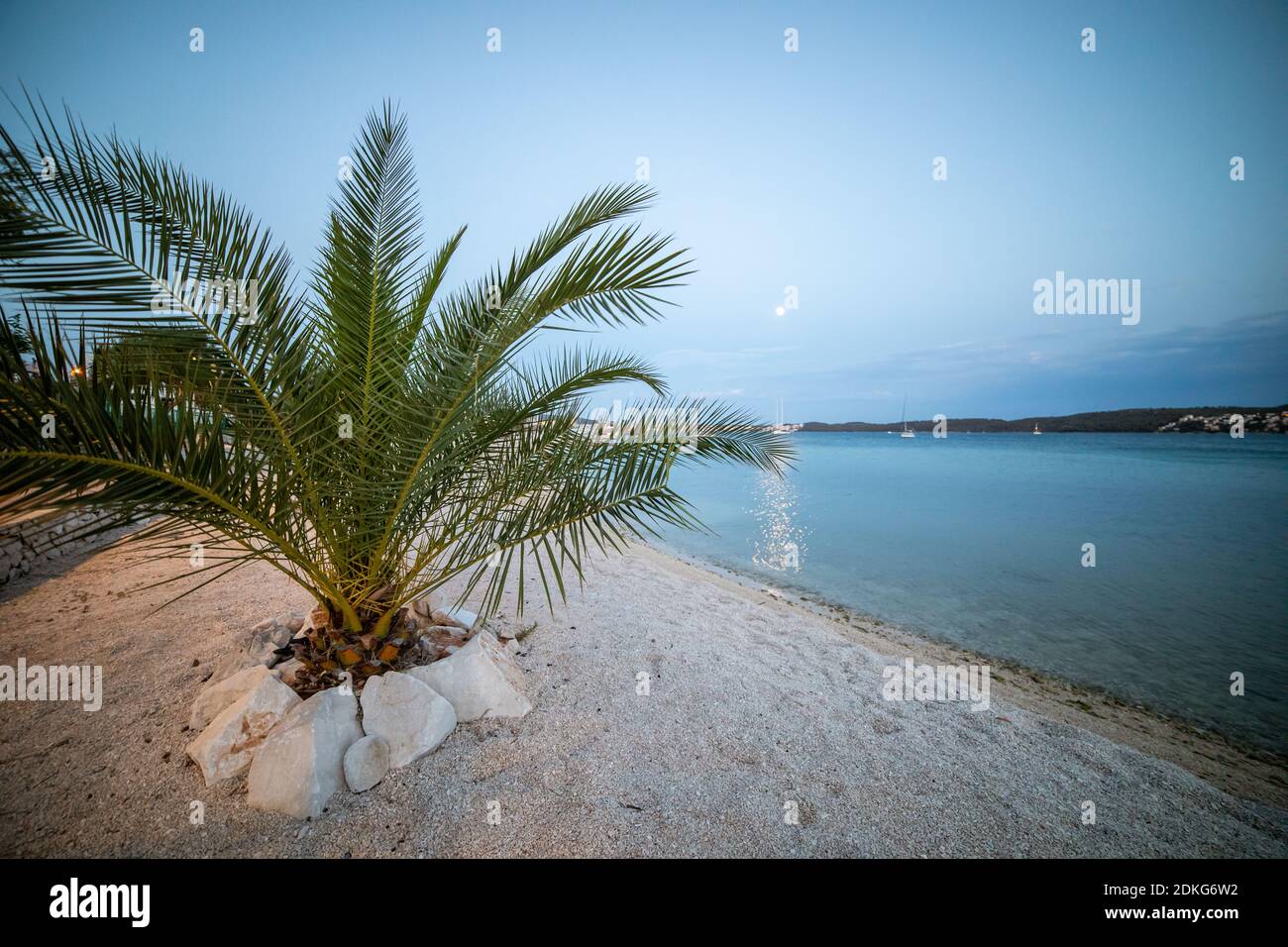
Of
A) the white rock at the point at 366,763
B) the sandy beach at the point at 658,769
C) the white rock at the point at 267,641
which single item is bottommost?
the sandy beach at the point at 658,769

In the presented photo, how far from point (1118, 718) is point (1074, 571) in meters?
6.22

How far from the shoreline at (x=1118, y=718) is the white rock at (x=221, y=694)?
5.60 m

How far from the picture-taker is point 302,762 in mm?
2400

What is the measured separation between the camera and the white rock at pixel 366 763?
8.20 feet

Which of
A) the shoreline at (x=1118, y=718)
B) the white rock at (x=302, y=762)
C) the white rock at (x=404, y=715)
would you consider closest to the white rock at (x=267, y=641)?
the white rock at (x=302, y=762)

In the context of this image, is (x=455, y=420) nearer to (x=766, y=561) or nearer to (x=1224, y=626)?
(x=766, y=561)

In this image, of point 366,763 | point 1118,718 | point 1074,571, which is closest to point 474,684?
point 366,763

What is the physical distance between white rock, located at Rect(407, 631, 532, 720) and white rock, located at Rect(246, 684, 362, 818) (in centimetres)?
52

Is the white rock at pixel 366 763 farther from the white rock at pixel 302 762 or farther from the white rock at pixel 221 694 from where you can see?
the white rock at pixel 221 694

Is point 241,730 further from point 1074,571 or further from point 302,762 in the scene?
point 1074,571

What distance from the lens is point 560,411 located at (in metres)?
3.49

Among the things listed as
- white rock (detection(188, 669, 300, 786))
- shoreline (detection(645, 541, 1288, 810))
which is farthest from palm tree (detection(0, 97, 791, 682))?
shoreline (detection(645, 541, 1288, 810))

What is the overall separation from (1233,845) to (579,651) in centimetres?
430
